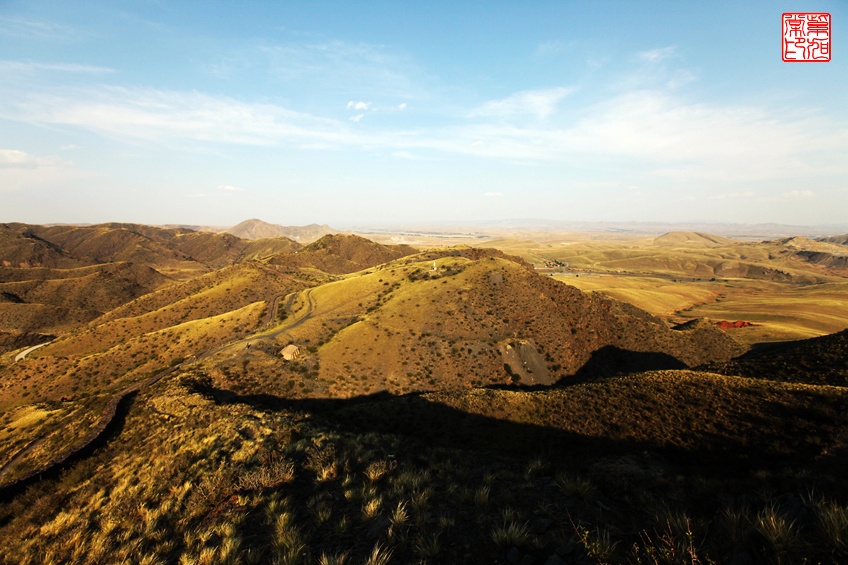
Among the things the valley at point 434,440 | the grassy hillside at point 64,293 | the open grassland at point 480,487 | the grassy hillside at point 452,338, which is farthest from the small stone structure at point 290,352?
the grassy hillside at point 64,293

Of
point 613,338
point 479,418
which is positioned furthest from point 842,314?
point 479,418

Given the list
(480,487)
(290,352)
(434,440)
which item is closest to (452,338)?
(290,352)

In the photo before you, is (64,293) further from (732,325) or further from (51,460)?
(732,325)

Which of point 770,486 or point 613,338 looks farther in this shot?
point 613,338

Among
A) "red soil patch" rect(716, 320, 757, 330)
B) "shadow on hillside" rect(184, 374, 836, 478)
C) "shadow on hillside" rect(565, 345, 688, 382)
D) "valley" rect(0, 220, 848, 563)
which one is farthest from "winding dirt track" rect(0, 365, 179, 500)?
"red soil patch" rect(716, 320, 757, 330)

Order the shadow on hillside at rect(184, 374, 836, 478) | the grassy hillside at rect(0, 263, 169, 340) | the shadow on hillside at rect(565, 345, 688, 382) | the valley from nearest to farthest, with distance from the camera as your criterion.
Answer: the valley, the shadow on hillside at rect(184, 374, 836, 478), the shadow on hillside at rect(565, 345, 688, 382), the grassy hillside at rect(0, 263, 169, 340)

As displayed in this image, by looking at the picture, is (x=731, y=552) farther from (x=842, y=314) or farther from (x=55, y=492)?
(x=842, y=314)

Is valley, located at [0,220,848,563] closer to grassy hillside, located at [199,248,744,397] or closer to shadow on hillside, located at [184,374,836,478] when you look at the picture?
shadow on hillside, located at [184,374,836,478]
